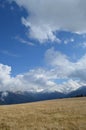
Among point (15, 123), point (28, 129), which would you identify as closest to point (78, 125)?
point (28, 129)

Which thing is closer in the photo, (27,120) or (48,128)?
(48,128)

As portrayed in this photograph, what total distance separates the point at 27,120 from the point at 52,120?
2.84m

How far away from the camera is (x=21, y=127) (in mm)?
25109

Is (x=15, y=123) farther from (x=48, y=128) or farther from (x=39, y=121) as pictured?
(x=48, y=128)

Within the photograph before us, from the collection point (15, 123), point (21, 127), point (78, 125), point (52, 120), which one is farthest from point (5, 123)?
point (78, 125)

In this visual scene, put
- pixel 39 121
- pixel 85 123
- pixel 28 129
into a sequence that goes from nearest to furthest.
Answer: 1. pixel 28 129
2. pixel 85 123
3. pixel 39 121

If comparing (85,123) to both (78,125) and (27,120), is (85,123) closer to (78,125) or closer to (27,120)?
(78,125)

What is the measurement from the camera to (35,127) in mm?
24672

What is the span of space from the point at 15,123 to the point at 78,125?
6699 mm

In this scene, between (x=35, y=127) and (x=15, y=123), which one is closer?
(x=35, y=127)

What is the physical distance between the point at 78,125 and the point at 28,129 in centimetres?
496

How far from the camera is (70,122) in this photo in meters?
26.7

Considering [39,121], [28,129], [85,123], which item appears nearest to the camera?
[28,129]

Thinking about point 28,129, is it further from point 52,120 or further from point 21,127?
Result: point 52,120
